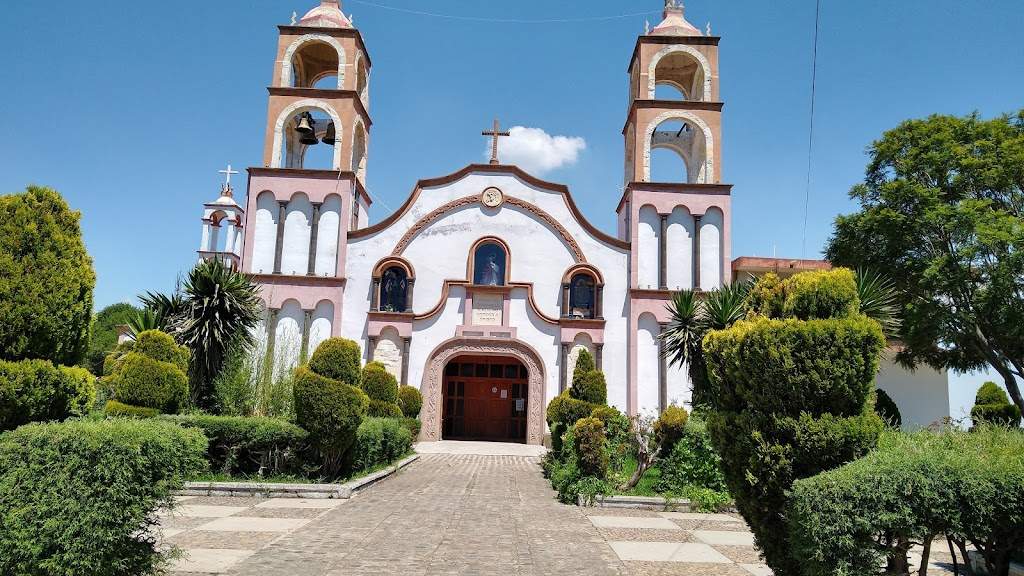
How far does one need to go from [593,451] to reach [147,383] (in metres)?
8.74

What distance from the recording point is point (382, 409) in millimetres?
18750

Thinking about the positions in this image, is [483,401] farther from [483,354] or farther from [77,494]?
[77,494]

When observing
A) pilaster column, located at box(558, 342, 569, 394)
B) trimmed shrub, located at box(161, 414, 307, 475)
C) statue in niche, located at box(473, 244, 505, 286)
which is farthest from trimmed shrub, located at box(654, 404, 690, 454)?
statue in niche, located at box(473, 244, 505, 286)

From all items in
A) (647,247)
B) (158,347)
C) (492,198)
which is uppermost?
(492,198)

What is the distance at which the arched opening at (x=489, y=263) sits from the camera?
81.0ft

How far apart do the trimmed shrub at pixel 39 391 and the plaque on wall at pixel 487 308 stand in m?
18.0

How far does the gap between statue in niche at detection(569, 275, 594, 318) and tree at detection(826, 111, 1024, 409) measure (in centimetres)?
818

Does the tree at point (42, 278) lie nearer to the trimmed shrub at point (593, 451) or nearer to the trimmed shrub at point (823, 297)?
the trimmed shrub at point (823, 297)

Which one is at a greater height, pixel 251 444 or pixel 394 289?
pixel 394 289

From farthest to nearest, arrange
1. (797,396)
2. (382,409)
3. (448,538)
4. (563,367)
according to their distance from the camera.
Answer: (563,367)
(382,409)
(448,538)
(797,396)

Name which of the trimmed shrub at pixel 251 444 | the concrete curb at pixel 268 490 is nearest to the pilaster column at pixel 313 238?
the trimmed shrub at pixel 251 444

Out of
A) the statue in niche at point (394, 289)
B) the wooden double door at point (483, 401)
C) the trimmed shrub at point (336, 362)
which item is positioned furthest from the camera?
the wooden double door at point (483, 401)

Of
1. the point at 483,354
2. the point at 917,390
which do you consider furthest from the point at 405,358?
the point at 917,390

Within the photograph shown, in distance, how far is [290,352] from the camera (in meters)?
22.9
